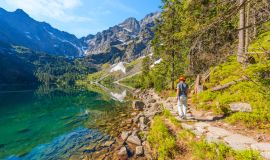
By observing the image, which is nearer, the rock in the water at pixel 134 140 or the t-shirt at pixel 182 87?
the t-shirt at pixel 182 87

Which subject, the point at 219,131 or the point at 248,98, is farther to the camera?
the point at 248,98

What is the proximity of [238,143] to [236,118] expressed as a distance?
3.50 metres

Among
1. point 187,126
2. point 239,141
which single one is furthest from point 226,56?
point 187,126

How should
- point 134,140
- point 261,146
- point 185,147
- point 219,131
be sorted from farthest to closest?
point 134,140, point 185,147, point 219,131, point 261,146

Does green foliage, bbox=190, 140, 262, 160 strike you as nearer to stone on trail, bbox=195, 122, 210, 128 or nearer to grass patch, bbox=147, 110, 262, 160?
grass patch, bbox=147, 110, 262, 160

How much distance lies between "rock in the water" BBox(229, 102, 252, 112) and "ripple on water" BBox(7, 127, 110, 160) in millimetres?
12453

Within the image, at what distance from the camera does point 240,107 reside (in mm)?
15164

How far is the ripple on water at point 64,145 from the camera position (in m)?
20.4

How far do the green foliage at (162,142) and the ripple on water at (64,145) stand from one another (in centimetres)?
720

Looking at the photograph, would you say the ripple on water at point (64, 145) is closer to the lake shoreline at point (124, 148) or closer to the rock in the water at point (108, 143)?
the rock in the water at point (108, 143)

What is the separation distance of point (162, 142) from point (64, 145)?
1251cm

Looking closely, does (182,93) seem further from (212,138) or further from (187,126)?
(212,138)

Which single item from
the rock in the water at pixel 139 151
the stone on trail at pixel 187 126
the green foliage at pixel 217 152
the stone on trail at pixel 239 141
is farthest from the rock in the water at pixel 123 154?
the stone on trail at pixel 239 141

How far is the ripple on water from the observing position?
2038 cm
